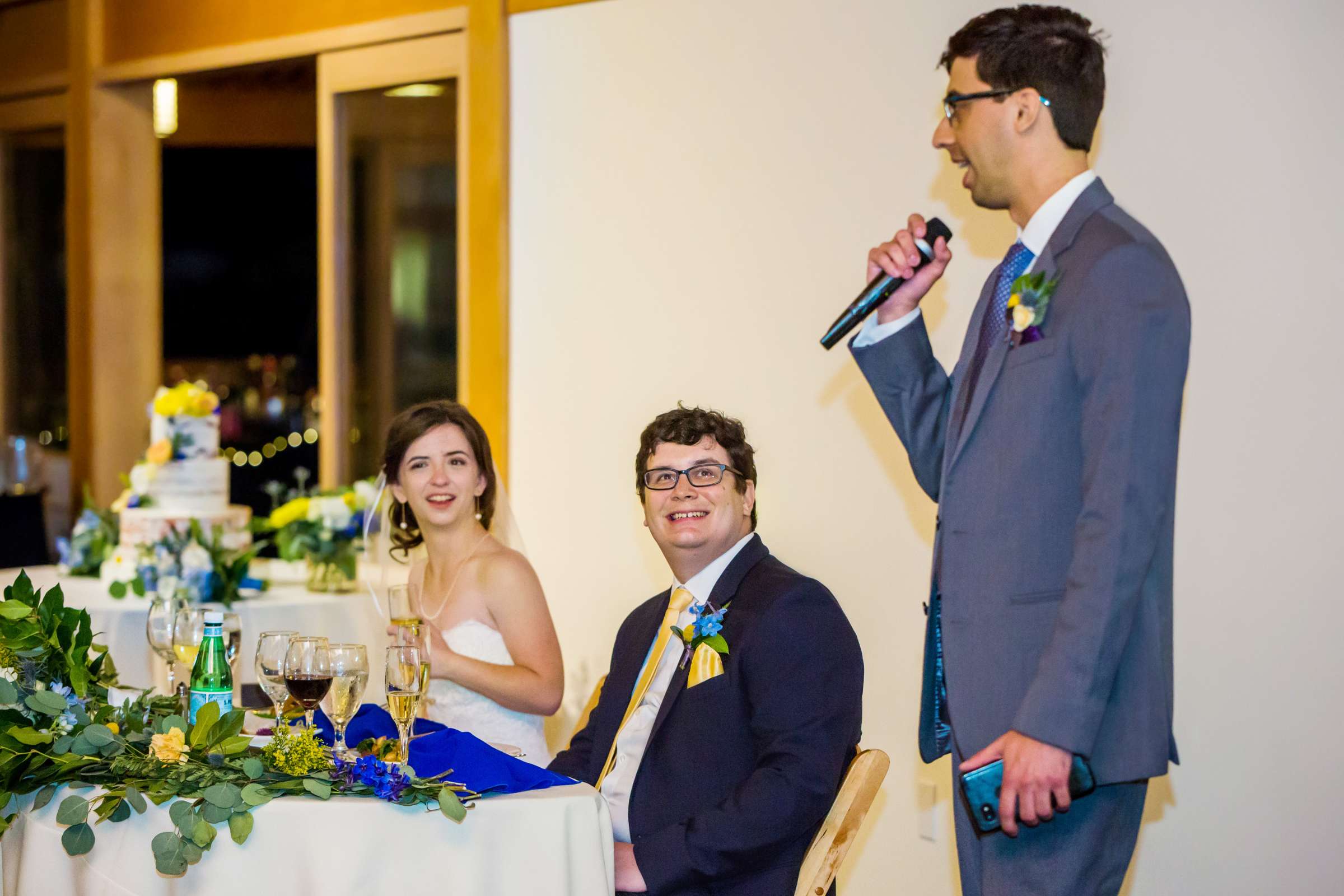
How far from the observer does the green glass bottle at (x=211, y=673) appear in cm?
224

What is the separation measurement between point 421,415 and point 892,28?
1656 mm

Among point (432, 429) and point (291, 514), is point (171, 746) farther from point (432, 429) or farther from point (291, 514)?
point (291, 514)

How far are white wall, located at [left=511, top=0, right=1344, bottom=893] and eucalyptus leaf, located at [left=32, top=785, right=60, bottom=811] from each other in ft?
7.35

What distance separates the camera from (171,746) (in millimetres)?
1965

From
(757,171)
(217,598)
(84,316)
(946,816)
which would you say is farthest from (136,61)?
(946,816)

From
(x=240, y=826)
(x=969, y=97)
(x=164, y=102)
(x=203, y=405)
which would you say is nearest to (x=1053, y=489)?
(x=969, y=97)

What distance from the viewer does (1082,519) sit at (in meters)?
1.68

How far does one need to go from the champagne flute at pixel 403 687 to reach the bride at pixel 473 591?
2.90 feet

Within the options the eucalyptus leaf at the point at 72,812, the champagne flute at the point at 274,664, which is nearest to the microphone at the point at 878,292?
the champagne flute at the point at 274,664

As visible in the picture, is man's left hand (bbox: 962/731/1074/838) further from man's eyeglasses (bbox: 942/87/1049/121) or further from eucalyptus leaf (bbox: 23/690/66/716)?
eucalyptus leaf (bbox: 23/690/66/716)

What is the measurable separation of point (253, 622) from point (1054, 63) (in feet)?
9.88

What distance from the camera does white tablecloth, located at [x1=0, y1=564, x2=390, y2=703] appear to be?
3939mm

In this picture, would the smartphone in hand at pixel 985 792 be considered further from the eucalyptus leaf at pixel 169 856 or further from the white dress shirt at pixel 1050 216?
the eucalyptus leaf at pixel 169 856

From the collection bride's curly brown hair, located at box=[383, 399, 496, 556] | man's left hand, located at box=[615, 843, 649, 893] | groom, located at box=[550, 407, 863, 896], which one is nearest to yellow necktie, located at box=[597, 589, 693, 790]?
groom, located at box=[550, 407, 863, 896]
